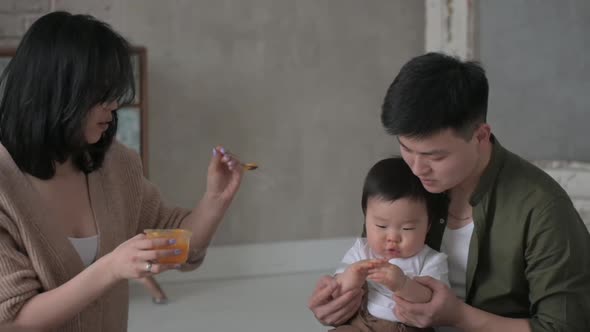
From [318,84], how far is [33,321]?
3010 millimetres

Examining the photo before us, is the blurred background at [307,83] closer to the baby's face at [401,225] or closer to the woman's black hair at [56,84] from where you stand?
the woman's black hair at [56,84]

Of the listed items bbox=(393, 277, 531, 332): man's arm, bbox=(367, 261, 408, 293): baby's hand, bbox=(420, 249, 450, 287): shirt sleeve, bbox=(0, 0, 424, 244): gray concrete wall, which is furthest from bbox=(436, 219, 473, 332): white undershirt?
bbox=(0, 0, 424, 244): gray concrete wall

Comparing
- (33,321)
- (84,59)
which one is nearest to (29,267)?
(33,321)

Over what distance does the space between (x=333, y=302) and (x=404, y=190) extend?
0.35 m

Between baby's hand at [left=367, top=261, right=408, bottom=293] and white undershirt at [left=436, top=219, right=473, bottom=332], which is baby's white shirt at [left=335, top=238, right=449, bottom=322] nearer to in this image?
white undershirt at [left=436, top=219, right=473, bottom=332]

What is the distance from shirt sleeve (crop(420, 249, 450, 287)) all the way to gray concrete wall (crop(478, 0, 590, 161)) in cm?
231

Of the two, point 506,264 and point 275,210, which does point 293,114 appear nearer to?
point 275,210

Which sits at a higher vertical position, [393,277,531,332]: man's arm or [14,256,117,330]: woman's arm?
[14,256,117,330]: woman's arm

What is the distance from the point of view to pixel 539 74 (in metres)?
3.92

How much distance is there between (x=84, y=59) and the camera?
69.1 inches

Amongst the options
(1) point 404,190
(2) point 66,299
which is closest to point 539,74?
(1) point 404,190

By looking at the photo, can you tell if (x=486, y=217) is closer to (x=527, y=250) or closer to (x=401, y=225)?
(x=527, y=250)

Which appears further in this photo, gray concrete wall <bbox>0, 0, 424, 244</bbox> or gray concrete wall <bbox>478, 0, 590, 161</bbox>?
gray concrete wall <bbox>0, 0, 424, 244</bbox>

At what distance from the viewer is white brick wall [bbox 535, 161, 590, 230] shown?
3325 millimetres
